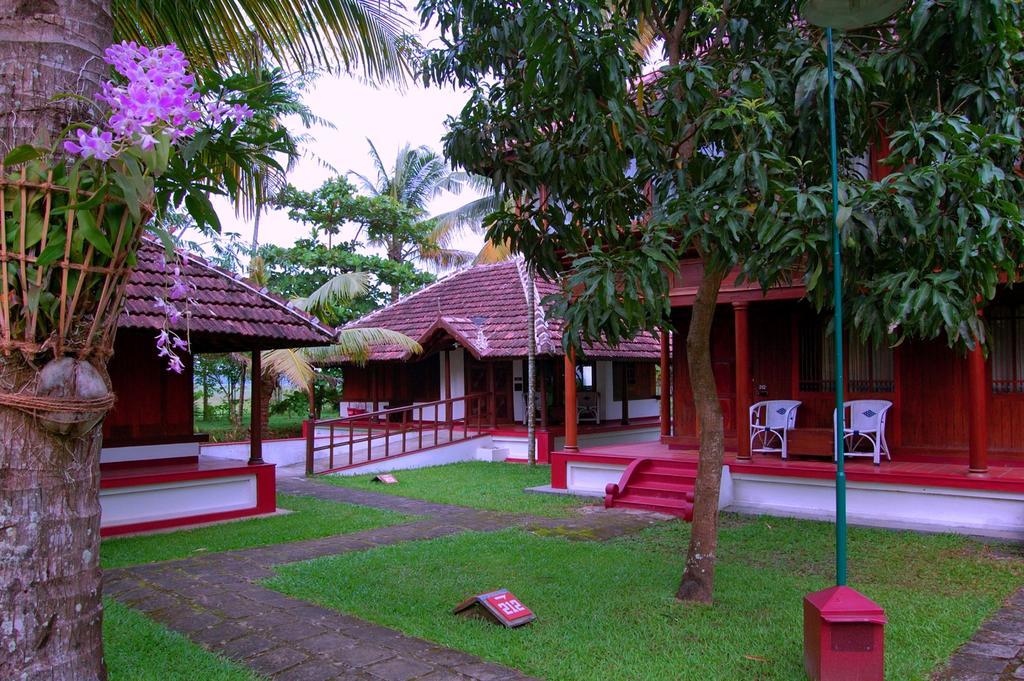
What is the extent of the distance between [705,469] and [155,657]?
13.7 ft

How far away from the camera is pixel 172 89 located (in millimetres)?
2158

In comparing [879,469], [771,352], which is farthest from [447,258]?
[879,469]

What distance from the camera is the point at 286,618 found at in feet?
18.8

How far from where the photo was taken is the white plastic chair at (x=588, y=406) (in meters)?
18.8

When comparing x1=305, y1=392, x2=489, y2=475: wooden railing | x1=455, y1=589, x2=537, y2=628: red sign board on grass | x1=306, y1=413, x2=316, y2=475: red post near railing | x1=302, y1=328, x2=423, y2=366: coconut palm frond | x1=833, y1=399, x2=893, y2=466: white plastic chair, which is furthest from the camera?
x1=302, y1=328, x2=423, y2=366: coconut palm frond

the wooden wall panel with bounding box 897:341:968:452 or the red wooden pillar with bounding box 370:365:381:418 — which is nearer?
the wooden wall panel with bounding box 897:341:968:452

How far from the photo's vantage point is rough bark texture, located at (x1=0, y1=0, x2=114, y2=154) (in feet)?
7.88

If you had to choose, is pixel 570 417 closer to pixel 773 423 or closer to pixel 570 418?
pixel 570 418

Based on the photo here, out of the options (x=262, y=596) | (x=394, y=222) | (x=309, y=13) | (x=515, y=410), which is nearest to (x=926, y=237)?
(x=309, y=13)

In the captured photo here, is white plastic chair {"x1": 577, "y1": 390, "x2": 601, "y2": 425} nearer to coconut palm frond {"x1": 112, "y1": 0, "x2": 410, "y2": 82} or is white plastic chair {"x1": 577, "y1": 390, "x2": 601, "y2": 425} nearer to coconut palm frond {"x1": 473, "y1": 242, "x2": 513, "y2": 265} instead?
coconut palm frond {"x1": 473, "y1": 242, "x2": 513, "y2": 265}

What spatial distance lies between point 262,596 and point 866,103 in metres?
6.49

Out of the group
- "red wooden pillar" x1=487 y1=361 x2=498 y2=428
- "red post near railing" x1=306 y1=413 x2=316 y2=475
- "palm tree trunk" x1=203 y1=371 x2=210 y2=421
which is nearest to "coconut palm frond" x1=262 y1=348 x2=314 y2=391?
"red post near railing" x1=306 y1=413 x2=316 y2=475

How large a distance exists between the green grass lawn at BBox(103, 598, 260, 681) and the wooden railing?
946 cm

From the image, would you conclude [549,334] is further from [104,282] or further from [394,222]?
[104,282]
